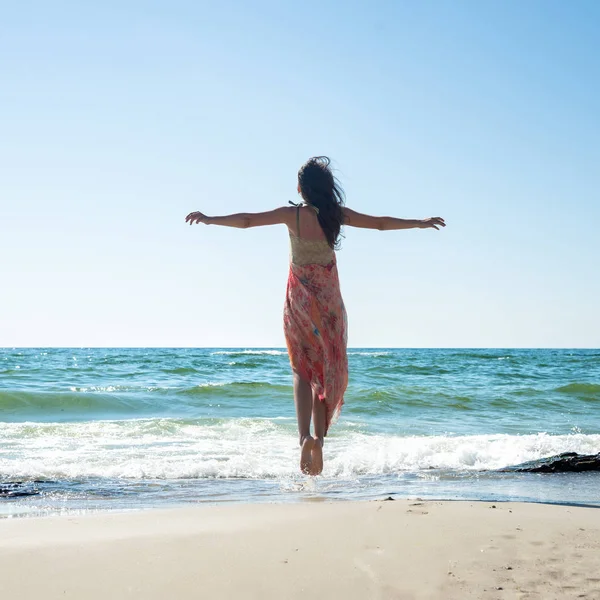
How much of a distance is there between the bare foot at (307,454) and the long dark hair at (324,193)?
1.23 meters

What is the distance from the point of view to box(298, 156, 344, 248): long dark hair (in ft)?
14.3

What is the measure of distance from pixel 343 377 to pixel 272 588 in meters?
2.35

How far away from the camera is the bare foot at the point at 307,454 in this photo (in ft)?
14.0

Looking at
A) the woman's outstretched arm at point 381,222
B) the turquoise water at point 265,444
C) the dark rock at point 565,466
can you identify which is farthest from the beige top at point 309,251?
the dark rock at point 565,466

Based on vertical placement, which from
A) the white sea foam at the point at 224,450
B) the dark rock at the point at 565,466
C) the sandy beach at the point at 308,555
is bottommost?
the white sea foam at the point at 224,450

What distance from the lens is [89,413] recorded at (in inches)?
446

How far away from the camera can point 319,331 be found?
446cm

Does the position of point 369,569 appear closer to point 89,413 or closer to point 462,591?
point 462,591

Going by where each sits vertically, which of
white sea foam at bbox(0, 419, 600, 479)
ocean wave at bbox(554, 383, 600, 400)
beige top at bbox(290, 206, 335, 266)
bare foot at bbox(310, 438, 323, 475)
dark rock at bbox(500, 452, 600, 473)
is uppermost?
beige top at bbox(290, 206, 335, 266)

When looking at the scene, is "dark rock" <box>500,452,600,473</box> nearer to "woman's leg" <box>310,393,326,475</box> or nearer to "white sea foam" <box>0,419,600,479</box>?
"white sea foam" <box>0,419,600,479</box>

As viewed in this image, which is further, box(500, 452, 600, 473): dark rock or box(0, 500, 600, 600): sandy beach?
box(500, 452, 600, 473): dark rock

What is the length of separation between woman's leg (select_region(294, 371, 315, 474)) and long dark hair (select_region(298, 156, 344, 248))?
92 cm

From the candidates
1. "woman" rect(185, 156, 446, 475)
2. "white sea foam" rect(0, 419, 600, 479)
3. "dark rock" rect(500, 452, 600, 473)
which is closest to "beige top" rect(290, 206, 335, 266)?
"woman" rect(185, 156, 446, 475)

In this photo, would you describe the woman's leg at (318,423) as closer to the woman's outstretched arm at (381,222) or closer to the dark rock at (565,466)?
the woman's outstretched arm at (381,222)
